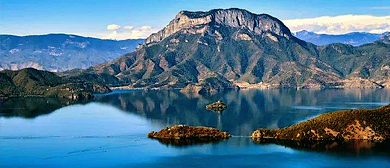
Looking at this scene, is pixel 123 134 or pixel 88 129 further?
pixel 88 129

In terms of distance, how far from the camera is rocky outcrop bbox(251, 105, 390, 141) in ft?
478

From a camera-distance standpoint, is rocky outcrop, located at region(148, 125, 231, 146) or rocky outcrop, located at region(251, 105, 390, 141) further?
rocky outcrop, located at region(148, 125, 231, 146)

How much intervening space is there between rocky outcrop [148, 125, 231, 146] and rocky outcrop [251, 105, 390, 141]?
1088 centimetres

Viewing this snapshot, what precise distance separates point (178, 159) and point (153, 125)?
65.4 metres

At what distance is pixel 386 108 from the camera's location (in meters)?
156

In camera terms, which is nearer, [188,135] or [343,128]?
[343,128]

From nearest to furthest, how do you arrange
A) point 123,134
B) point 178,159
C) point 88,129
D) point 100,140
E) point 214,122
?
point 178,159, point 100,140, point 123,134, point 88,129, point 214,122

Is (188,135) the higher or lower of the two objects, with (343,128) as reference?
lower

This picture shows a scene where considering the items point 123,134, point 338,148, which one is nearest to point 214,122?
point 123,134

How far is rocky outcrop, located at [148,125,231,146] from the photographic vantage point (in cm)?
15150

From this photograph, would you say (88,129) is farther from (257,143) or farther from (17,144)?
→ (257,143)

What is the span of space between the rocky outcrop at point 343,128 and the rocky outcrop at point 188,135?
10.9 metres

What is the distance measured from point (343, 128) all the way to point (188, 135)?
43244mm

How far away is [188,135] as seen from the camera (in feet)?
506
